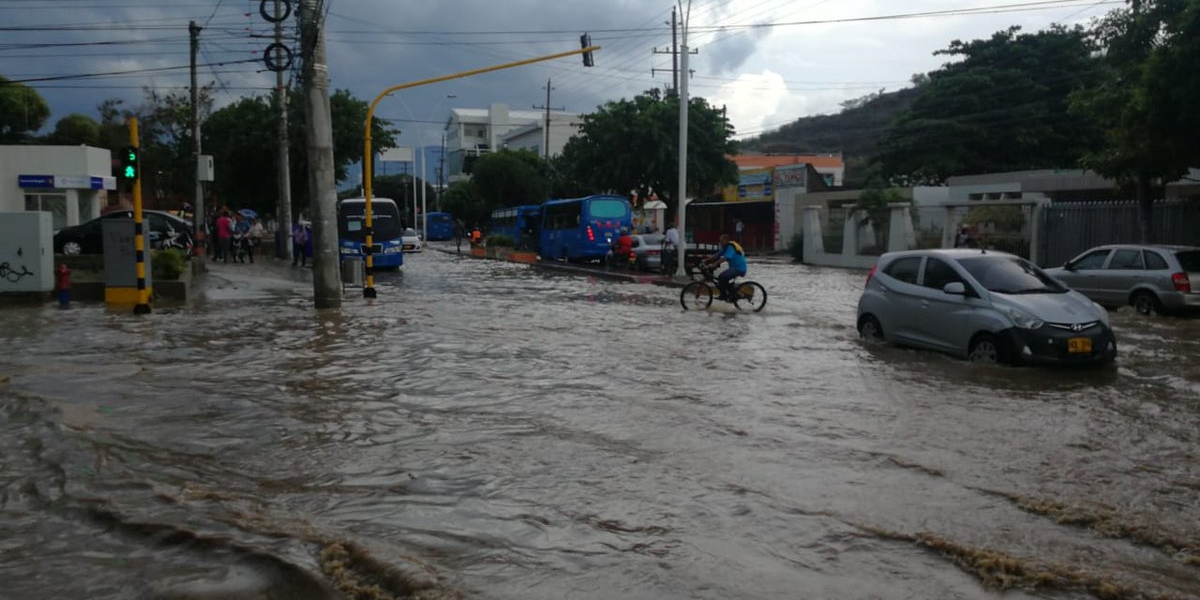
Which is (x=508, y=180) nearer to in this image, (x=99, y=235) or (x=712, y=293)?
(x=99, y=235)

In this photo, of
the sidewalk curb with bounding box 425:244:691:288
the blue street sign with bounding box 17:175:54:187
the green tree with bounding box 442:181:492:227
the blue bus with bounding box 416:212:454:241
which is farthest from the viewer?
the blue bus with bounding box 416:212:454:241

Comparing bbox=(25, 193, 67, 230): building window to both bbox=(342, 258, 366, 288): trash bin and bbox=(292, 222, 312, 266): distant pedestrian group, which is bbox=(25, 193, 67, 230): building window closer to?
bbox=(292, 222, 312, 266): distant pedestrian group

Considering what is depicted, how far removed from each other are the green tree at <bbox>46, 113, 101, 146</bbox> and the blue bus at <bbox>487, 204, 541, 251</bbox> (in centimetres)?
2706

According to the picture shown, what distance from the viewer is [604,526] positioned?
5770mm

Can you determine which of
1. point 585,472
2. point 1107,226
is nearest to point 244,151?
point 1107,226

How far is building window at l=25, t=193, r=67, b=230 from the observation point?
35.6 meters

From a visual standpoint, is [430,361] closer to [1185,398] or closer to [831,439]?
[831,439]

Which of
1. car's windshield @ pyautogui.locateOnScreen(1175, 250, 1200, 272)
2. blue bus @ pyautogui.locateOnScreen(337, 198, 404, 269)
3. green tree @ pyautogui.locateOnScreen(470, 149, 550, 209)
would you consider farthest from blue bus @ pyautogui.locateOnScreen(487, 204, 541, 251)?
car's windshield @ pyautogui.locateOnScreen(1175, 250, 1200, 272)

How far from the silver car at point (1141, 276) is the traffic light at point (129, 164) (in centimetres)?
1491

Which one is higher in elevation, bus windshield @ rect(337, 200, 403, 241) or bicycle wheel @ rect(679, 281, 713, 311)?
bus windshield @ rect(337, 200, 403, 241)

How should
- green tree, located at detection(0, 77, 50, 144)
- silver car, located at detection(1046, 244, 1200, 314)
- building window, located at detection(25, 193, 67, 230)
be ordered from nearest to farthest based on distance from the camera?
silver car, located at detection(1046, 244, 1200, 314) < building window, located at detection(25, 193, 67, 230) < green tree, located at detection(0, 77, 50, 144)

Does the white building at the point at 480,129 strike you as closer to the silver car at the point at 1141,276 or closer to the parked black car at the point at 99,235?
the parked black car at the point at 99,235

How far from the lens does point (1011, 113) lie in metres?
48.6

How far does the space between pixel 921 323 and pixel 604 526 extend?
26.2 feet
